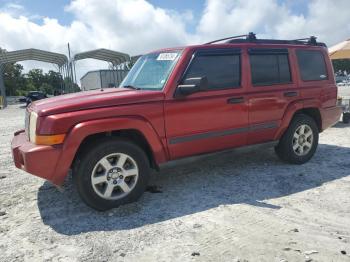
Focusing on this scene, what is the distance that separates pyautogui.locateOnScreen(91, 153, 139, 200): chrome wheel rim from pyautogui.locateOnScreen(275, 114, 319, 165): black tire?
2552mm

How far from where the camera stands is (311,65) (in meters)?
5.75

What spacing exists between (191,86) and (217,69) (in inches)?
27.1

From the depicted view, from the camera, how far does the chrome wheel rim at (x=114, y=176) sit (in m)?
3.95

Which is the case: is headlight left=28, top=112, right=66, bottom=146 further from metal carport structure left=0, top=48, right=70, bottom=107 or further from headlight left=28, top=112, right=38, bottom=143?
metal carport structure left=0, top=48, right=70, bottom=107

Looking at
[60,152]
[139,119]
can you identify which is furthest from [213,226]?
[60,152]

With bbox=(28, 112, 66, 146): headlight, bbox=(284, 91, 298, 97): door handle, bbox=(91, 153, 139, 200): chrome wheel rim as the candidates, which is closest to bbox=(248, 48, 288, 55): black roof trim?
bbox=(284, 91, 298, 97): door handle

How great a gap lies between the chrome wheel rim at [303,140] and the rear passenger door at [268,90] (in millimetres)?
493

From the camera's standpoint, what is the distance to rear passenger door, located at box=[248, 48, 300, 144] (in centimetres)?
504

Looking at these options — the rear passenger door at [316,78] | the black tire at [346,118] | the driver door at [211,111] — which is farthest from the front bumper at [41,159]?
the black tire at [346,118]

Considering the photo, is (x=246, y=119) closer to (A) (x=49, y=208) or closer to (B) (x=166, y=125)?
(B) (x=166, y=125)

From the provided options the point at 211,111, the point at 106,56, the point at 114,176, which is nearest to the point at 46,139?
the point at 114,176

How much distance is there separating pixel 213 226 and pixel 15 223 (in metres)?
2.14

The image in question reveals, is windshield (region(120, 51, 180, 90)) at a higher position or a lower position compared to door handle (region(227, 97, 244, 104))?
higher

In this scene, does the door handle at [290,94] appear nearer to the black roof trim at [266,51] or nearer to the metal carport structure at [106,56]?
the black roof trim at [266,51]
